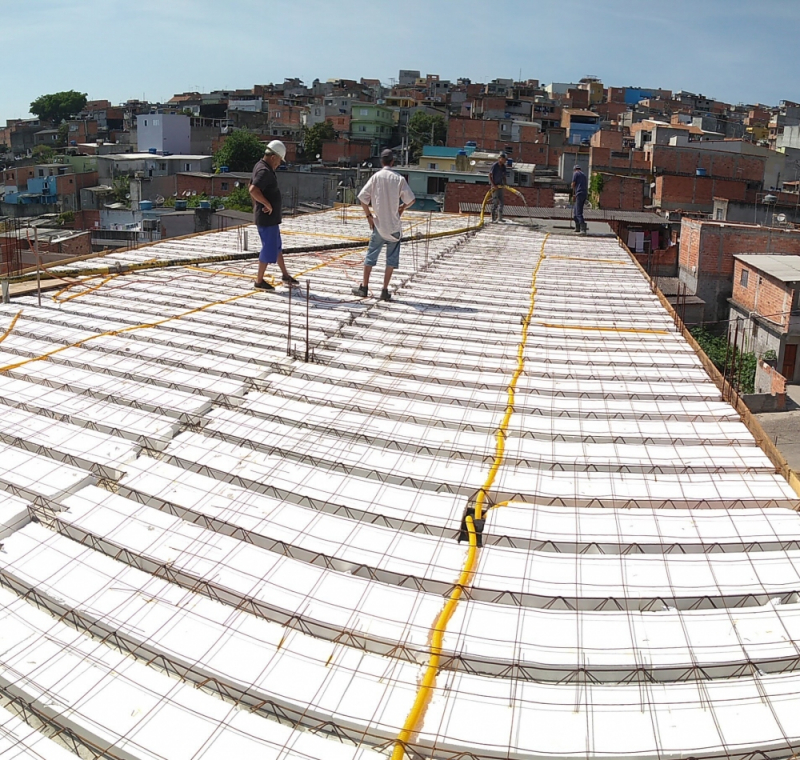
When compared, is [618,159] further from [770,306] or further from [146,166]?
[146,166]

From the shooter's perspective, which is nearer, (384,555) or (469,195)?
(384,555)

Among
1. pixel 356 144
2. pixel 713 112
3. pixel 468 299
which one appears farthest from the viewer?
pixel 713 112

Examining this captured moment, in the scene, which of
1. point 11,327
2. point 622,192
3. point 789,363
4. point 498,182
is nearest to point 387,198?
point 11,327

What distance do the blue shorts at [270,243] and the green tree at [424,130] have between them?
206 feet

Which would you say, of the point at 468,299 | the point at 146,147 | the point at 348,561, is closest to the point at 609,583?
the point at 348,561

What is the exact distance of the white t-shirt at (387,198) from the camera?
732 centimetres

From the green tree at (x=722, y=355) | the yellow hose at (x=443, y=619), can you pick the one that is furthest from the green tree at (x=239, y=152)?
the yellow hose at (x=443, y=619)

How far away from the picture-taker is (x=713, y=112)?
318ft

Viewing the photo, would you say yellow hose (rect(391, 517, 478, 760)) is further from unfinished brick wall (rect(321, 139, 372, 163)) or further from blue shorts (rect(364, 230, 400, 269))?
unfinished brick wall (rect(321, 139, 372, 163))

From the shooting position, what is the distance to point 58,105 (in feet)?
322

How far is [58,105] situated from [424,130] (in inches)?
2263

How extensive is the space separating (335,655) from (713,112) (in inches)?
4311

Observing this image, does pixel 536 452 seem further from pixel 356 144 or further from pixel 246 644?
pixel 356 144

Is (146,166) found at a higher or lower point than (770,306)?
higher
